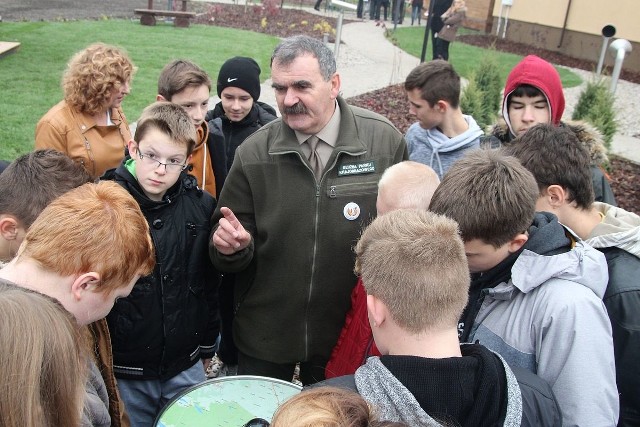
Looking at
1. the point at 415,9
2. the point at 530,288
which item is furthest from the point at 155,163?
the point at 415,9

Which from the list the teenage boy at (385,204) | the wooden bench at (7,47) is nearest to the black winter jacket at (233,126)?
the teenage boy at (385,204)

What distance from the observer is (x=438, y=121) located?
4312 mm

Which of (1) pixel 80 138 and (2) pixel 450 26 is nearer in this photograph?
(1) pixel 80 138

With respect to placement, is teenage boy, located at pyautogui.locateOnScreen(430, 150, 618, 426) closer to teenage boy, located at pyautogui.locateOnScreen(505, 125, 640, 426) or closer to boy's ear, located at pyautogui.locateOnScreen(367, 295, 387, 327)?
teenage boy, located at pyautogui.locateOnScreen(505, 125, 640, 426)

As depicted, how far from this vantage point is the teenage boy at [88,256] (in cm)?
193

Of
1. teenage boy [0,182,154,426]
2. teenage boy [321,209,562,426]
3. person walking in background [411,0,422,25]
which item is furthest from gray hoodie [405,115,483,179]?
person walking in background [411,0,422,25]

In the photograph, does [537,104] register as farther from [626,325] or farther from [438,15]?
[438,15]

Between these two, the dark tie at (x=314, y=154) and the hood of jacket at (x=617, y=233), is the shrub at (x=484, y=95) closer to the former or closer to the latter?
the dark tie at (x=314, y=154)

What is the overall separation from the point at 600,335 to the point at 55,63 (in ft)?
41.8

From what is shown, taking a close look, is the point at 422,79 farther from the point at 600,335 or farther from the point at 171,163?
the point at 600,335

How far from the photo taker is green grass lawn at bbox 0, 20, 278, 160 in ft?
29.6

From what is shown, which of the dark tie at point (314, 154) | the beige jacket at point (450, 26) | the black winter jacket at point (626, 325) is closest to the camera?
the black winter jacket at point (626, 325)

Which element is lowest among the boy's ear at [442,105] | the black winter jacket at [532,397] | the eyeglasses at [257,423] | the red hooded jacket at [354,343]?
the red hooded jacket at [354,343]

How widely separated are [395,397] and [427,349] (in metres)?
0.23
